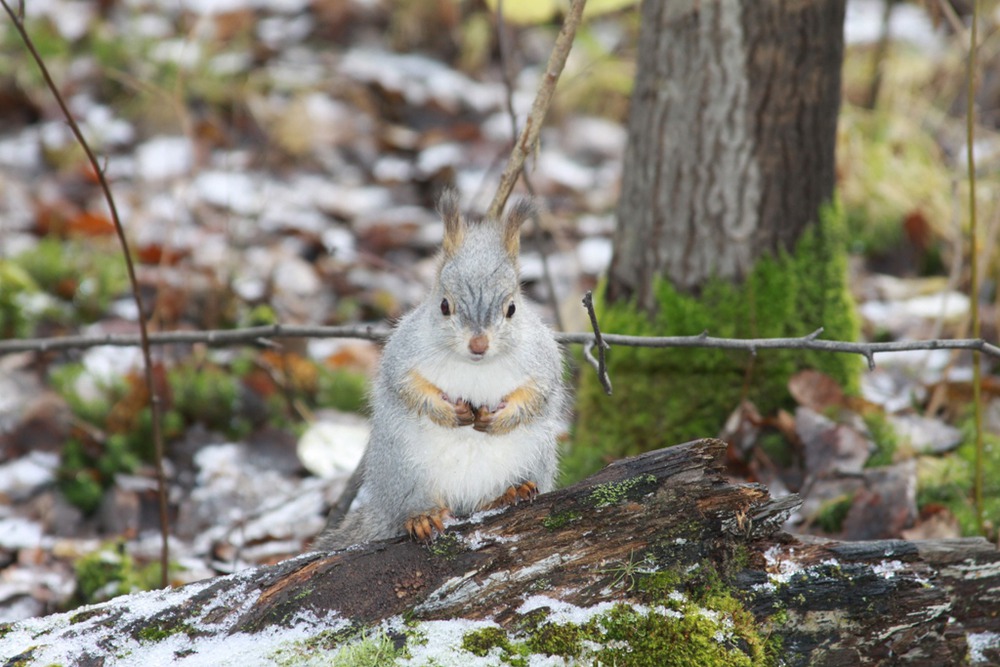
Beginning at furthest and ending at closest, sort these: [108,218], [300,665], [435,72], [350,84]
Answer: [435,72]
[350,84]
[108,218]
[300,665]

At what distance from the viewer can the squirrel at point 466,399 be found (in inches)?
97.5

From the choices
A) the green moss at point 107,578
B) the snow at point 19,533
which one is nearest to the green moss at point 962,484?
the green moss at point 107,578

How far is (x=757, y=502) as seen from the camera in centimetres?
224

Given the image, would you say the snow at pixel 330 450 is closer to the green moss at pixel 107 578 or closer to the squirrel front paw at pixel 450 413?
the green moss at pixel 107 578

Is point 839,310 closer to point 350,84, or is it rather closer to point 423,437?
point 423,437

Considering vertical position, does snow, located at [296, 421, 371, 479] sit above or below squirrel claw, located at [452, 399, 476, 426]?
below

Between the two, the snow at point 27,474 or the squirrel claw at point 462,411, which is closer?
the squirrel claw at point 462,411

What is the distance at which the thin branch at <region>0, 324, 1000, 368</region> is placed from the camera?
242 cm

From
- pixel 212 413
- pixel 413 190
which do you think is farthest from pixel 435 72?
pixel 212 413

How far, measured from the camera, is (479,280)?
2465mm

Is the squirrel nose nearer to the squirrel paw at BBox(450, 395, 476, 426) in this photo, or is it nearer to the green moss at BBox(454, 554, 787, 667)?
the squirrel paw at BBox(450, 395, 476, 426)

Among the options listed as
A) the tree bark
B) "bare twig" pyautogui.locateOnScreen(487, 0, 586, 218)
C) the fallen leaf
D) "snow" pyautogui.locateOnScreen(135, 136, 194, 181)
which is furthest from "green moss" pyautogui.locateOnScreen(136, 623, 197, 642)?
"snow" pyautogui.locateOnScreen(135, 136, 194, 181)

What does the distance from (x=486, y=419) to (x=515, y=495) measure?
0.20m

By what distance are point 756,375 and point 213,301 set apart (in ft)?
8.25
